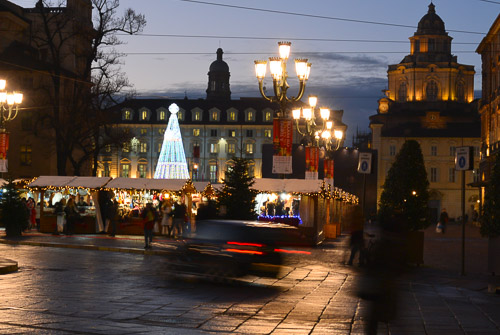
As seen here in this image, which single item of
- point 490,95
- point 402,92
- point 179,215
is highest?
point 402,92

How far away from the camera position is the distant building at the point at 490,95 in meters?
60.3

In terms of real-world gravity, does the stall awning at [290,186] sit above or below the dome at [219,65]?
below

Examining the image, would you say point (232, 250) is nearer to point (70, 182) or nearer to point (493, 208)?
point (493, 208)

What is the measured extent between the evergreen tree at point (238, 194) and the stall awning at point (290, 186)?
1510mm

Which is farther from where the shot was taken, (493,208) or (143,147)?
(143,147)

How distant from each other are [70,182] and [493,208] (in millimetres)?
22160

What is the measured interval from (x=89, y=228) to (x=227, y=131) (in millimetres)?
77742

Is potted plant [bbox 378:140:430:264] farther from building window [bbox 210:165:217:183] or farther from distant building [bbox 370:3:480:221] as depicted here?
building window [bbox 210:165:217:183]

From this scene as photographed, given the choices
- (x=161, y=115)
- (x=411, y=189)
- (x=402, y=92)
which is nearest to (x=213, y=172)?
(x=161, y=115)

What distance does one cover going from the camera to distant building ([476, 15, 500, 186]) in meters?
60.3

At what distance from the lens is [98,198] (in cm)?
3659

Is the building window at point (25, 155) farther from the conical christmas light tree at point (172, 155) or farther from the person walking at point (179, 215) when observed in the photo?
the person walking at point (179, 215)

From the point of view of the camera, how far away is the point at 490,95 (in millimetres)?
65188

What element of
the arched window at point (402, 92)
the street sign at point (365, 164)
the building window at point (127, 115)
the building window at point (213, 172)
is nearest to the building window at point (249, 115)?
the building window at point (213, 172)
